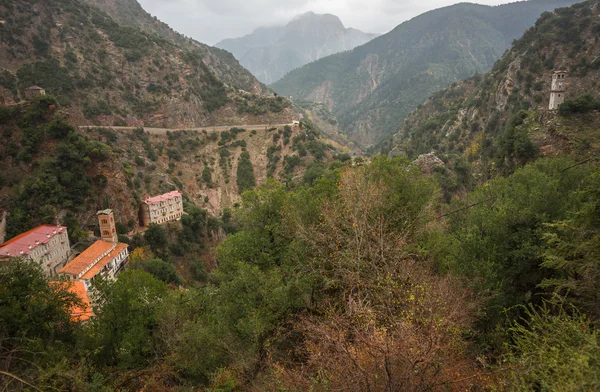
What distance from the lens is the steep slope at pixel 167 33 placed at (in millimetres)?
104981

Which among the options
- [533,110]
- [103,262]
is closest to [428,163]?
[533,110]

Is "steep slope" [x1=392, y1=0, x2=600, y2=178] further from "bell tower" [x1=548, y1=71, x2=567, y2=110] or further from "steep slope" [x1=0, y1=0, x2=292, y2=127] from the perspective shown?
"steep slope" [x1=0, y1=0, x2=292, y2=127]

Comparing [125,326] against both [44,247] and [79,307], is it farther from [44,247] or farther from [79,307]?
[44,247]

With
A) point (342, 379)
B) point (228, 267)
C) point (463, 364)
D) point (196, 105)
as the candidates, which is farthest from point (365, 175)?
point (196, 105)

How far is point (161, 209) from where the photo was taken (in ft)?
149

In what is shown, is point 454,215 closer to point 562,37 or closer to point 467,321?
point 467,321

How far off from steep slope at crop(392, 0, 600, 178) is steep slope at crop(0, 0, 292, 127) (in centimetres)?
3978

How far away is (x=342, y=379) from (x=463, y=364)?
337cm

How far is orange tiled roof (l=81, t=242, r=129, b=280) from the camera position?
30.7m

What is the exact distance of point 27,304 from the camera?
12875 mm

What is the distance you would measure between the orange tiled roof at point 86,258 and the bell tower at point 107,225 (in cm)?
102

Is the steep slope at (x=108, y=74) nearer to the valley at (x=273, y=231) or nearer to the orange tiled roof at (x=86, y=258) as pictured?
the valley at (x=273, y=231)

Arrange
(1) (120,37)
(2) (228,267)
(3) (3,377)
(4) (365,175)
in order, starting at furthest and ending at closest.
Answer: (1) (120,37) → (4) (365,175) → (2) (228,267) → (3) (3,377)

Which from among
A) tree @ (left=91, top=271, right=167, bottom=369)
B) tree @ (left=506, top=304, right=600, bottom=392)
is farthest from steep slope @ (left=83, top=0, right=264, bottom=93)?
tree @ (left=506, top=304, right=600, bottom=392)
